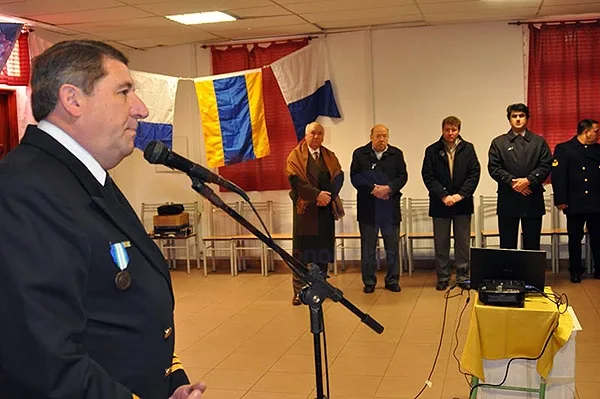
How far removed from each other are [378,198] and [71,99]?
5193 mm

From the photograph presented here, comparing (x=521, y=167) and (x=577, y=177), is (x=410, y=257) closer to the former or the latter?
(x=521, y=167)

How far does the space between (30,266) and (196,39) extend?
6.91m

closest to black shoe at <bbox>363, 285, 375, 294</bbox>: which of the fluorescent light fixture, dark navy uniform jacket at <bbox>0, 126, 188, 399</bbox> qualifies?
the fluorescent light fixture

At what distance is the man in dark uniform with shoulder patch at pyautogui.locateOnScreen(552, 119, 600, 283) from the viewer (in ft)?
21.6

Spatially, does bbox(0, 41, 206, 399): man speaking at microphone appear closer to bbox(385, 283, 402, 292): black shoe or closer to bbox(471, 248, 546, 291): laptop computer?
bbox(471, 248, 546, 291): laptop computer

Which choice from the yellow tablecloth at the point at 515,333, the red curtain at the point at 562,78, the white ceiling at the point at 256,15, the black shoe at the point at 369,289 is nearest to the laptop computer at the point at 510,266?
the yellow tablecloth at the point at 515,333

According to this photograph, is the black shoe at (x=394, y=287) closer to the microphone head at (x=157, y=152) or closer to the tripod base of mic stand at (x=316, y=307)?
the tripod base of mic stand at (x=316, y=307)

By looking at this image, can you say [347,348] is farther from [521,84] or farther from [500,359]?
[521,84]

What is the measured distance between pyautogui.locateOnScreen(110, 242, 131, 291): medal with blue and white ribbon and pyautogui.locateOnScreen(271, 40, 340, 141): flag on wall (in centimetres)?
607

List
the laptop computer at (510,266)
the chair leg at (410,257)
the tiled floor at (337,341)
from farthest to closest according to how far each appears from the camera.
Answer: the chair leg at (410,257)
the tiled floor at (337,341)
the laptop computer at (510,266)

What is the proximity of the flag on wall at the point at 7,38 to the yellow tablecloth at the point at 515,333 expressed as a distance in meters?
4.37

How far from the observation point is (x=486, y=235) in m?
7.13

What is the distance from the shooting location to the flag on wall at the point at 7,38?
5664 millimetres

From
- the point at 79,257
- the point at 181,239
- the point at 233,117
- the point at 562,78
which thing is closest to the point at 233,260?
the point at 181,239
